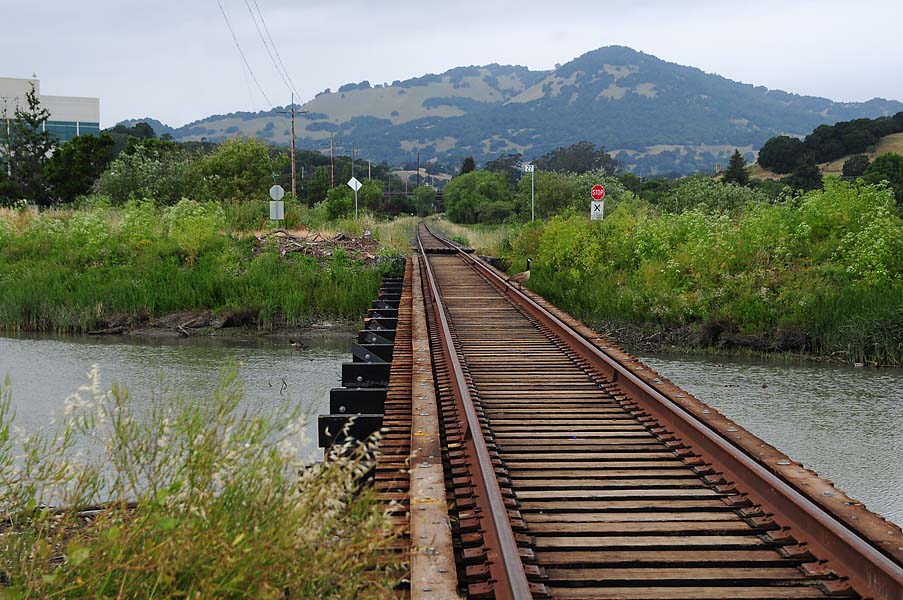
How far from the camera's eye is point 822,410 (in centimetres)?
1239

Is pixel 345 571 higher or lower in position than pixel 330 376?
higher

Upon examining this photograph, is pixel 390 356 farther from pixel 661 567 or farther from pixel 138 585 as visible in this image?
pixel 138 585

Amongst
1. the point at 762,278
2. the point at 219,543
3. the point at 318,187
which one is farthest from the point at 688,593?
A: the point at 318,187

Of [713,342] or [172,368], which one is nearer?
[172,368]

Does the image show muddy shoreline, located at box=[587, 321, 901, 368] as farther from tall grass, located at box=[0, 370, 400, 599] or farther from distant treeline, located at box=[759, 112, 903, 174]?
distant treeline, located at box=[759, 112, 903, 174]

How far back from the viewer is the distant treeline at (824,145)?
275ft

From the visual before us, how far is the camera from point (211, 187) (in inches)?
1937

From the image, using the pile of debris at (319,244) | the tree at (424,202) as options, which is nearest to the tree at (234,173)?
the pile of debris at (319,244)

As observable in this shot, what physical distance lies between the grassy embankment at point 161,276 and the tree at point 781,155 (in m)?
66.3

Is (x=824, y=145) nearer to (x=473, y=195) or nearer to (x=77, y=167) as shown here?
(x=473, y=195)

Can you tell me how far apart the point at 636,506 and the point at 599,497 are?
0.26 m

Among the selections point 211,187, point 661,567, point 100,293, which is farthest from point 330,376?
point 211,187

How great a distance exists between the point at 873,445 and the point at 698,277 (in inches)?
354

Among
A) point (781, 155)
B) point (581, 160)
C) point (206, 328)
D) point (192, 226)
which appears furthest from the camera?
point (581, 160)
